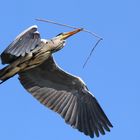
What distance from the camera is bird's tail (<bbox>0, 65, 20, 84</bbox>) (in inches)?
750

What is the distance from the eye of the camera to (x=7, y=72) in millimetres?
19094

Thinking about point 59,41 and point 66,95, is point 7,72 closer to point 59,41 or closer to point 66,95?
point 59,41

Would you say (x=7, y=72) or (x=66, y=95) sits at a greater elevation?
(x=7, y=72)

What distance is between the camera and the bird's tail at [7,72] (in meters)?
19.1

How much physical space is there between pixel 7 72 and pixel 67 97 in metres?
2.55

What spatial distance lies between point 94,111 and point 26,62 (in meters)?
2.75

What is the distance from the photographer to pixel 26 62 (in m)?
19.1

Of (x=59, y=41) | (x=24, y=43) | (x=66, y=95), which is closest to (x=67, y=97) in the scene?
(x=66, y=95)

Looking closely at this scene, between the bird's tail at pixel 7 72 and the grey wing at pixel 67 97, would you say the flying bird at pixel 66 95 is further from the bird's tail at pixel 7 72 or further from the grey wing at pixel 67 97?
the bird's tail at pixel 7 72

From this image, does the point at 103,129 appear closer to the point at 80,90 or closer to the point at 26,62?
the point at 80,90

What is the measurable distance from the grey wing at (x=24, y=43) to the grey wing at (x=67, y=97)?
11.2 ft

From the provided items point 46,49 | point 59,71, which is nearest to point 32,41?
point 46,49

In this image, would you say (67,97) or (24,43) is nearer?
(24,43)

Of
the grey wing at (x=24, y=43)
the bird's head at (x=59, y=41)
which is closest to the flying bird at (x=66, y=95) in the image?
the bird's head at (x=59, y=41)
